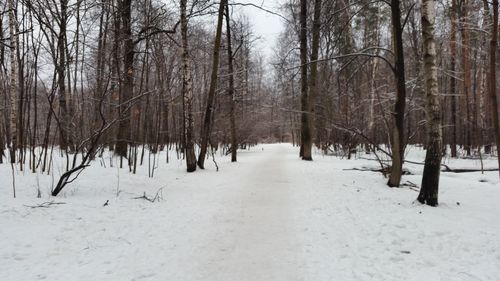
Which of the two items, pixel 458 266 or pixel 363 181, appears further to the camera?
pixel 363 181

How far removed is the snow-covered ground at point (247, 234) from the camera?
3.31 metres

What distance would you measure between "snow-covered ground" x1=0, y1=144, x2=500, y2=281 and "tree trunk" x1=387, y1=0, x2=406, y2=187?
630mm

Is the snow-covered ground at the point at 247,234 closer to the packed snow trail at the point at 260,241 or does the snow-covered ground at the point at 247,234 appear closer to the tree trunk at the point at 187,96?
the packed snow trail at the point at 260,241

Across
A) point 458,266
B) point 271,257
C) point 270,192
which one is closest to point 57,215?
point 271,257

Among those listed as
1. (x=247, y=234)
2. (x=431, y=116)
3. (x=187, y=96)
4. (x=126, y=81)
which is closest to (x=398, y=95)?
(x=431, y=116)

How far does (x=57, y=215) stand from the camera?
4.74 metres

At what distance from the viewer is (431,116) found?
5.58 meters

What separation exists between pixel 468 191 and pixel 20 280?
7.62 meters

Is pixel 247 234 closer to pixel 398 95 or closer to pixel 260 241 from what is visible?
pixel 260 241

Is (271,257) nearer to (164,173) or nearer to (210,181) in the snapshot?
(210,181)

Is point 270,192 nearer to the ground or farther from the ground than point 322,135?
nearer to the ground

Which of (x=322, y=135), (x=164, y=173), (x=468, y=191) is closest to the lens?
(x=468, y=191)

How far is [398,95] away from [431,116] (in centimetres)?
139

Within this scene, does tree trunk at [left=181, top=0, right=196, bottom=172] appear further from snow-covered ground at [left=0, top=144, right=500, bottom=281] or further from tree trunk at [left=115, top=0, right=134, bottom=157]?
snow-covered ground at [left=0, top=144, right=500, bottom=281]
